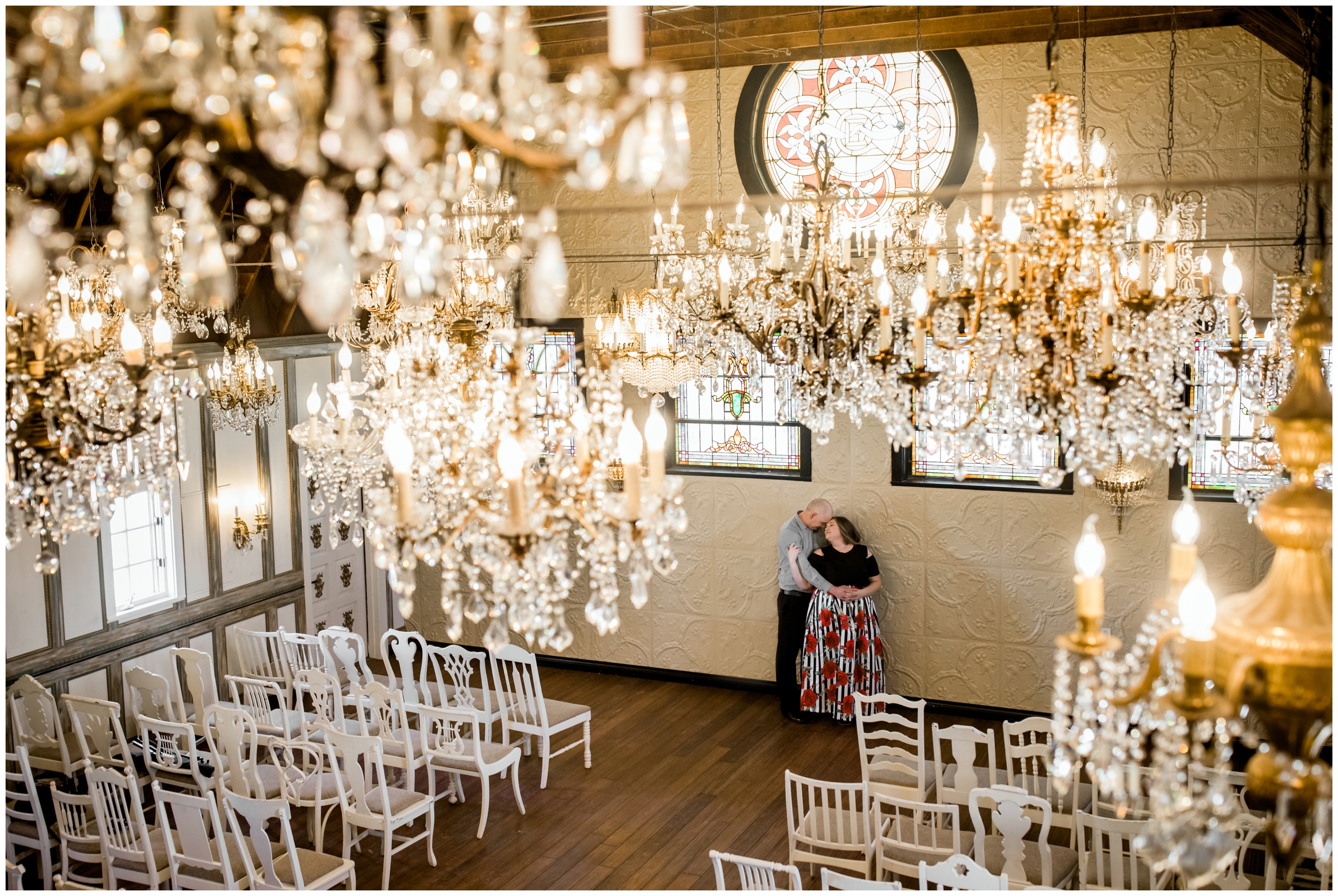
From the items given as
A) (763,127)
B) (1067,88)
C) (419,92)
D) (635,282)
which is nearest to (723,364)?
(635,282)

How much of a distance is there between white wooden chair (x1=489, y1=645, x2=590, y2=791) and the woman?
2046 millimetres

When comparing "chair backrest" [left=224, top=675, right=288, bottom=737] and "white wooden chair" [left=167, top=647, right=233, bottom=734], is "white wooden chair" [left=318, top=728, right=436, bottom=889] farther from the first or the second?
"white wooden chair" [left=167, top=647, right=233, bottom=734]

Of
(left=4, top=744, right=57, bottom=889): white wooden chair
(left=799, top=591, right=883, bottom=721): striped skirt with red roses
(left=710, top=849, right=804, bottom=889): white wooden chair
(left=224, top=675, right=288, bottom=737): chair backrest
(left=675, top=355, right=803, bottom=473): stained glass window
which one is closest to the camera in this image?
(left=710, top=849, right=804, bottom=889): white wooden chair

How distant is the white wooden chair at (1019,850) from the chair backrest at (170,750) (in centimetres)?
431

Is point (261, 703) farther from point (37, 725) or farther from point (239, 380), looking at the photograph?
point (239, 380)

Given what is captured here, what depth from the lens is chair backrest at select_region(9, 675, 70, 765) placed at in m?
7.59

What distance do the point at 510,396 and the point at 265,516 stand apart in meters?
7.58

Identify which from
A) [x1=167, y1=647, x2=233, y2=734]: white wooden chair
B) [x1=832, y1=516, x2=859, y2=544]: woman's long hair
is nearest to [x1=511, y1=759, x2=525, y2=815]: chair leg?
[x1=167, y1=647, x2=233, y2=734]: white wooden chair

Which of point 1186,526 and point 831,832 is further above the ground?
point 1186,526

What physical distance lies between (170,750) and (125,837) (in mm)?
1799

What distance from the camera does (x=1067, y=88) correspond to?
28.4 feet

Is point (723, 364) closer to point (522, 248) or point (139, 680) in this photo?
point (522, 248)

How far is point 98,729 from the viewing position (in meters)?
7.64

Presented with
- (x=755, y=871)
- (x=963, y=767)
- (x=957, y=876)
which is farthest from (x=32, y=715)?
(x=957, y=876)
